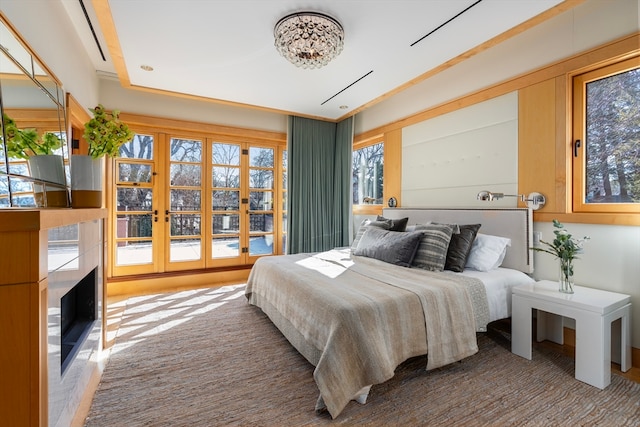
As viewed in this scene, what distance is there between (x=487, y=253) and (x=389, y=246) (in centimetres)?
82

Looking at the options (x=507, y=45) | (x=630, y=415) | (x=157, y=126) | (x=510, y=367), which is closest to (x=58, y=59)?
(x=157, y=126)

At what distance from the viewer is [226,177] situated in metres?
4.53

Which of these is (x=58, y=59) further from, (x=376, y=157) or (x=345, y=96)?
(x=376, y=157)

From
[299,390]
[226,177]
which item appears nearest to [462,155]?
[299,390]

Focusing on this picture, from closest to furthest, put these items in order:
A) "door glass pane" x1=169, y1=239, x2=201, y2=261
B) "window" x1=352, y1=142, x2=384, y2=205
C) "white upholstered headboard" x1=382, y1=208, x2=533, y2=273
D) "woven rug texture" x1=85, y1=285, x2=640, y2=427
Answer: "woven rug texture" x1=85, y1=285, x2=640, y2=427, "white upholstered headboard" x1=382, y1=208, x2=533, y2=273, "door glass pane" x1=169, y1=239, x2=201, y2=261, "window" x1=352, y1=142, x2=384, y2=205

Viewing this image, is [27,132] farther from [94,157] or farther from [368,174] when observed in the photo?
[368,174]

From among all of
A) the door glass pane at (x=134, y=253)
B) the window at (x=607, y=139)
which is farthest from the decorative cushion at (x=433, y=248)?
the door glass pane at (x=134, y=253)

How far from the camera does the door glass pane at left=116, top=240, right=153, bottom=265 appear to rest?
12.7 feet

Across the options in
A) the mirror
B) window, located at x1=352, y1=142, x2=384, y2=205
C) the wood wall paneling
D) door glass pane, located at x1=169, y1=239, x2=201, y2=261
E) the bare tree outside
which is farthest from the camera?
window, located at x1=352, y1=142, x2=384, y2=205

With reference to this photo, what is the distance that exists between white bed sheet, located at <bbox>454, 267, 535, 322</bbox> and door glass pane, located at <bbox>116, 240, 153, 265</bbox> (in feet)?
12.7

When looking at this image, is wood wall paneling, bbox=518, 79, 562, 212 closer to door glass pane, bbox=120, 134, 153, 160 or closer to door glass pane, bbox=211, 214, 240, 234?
door glass pane, bbox=211, 214, 240, 234

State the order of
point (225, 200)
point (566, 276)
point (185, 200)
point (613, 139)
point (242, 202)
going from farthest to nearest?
point (242, 202) < point (225, 200) < point (185, 200) < point (613, 139) < point (566, 276)

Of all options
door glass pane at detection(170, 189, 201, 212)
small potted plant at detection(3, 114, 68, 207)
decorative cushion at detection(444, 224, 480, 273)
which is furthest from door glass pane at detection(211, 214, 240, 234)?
decorative cushion at detection(444, 224, 480, 273)

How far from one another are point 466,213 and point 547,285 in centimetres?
95
